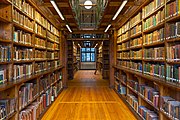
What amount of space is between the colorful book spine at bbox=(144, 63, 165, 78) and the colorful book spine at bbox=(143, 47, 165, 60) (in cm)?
15

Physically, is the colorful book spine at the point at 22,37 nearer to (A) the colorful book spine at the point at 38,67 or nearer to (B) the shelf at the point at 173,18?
(A) the colorful book spine at the point at 38,67

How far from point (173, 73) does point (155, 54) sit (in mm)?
945

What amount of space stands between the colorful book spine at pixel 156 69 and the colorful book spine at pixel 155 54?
0.15m

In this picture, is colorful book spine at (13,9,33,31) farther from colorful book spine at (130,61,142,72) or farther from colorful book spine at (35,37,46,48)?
colorful book spine at (130,61,142,72)

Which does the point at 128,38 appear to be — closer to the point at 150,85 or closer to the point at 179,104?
the point at 150,85

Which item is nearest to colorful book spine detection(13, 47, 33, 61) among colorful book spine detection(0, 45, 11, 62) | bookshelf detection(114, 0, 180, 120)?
colorful book spine detection(0, 45, 11, 62)

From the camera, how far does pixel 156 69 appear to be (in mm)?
3738

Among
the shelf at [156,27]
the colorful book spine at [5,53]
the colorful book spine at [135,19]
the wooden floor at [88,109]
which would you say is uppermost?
the colorful book spine at [135,19]

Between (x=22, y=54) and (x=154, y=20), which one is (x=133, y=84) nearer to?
(x=154, y=20)

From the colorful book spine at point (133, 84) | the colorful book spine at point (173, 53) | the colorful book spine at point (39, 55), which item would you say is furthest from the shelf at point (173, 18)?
the colorful book spine at point (39, 55)

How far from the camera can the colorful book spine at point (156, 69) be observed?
11.3ft

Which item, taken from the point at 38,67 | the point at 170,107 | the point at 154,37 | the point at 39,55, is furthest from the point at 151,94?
the point at 39,55

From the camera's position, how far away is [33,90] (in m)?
4.07

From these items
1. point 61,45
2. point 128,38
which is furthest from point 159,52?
point 61,45
